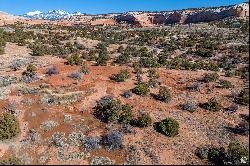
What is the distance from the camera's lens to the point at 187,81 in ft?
145

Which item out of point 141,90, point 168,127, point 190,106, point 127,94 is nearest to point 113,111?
point 127,94

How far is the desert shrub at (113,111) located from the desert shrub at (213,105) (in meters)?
7.47

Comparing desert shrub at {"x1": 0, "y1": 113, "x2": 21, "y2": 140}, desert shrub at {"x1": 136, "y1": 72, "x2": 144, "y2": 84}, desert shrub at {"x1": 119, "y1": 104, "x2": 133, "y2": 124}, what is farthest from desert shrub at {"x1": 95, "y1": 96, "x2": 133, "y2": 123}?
desert shrub at {"x1": 0, "y1": 113, "x2": 21, "y2": 140}

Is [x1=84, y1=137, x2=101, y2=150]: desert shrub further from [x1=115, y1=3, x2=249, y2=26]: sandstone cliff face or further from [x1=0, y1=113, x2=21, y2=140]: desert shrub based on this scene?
[x1=115, y1=3, x2=249, y2=26]: sandstone cliff face

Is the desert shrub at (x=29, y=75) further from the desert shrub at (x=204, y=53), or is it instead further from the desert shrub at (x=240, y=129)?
the desert shrub at (x=204, y=53)

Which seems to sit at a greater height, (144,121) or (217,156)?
(144,121)

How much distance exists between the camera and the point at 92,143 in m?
32.3

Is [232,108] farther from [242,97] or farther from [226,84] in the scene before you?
[226,84]

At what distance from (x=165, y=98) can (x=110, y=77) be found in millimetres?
9094

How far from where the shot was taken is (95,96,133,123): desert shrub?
35.6 m

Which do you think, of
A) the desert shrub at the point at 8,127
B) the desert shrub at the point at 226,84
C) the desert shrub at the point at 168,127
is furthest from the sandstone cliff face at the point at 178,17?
the desert shrub at the point at 8,127

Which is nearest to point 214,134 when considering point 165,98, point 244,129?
point 244,129

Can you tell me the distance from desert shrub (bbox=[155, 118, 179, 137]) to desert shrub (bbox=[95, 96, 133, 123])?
3065mm

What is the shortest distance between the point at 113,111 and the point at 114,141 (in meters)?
4.44
